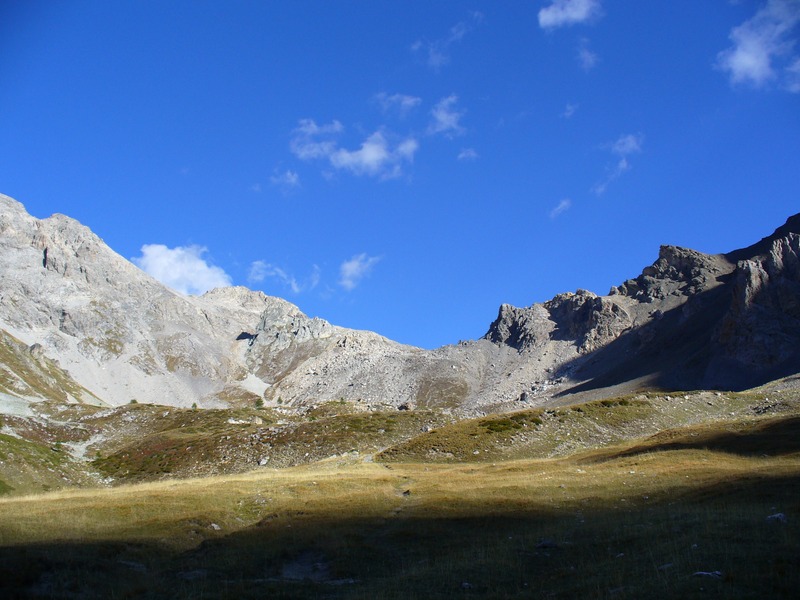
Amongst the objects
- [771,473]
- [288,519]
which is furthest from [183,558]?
[771,473]

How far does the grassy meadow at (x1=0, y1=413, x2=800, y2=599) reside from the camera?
18.1 metres

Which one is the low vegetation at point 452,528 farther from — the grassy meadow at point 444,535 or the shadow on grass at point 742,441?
the shadow on grass at point 742,441

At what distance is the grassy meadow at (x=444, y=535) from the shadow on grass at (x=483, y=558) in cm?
10

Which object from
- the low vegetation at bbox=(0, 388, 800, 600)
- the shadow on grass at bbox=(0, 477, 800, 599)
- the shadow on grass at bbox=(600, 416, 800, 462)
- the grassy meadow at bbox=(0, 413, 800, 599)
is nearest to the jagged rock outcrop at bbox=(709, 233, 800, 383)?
the shadow on grass at bbox=(600, 416, 800, 462)

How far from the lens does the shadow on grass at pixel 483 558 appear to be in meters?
16.7

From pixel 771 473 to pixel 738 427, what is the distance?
2664cm

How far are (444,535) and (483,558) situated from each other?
6.48 metres

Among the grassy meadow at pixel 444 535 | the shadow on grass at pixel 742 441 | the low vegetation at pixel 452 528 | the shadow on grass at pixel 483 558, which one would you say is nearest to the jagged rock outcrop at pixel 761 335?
the shadow on grass at pixel 742 441

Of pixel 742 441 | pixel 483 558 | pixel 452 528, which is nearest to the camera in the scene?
pixel 483 558

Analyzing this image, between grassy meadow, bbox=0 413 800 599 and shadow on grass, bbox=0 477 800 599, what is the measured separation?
0.32ft

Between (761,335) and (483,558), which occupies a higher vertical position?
(761,335)

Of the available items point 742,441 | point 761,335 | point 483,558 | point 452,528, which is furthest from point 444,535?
point 761,335

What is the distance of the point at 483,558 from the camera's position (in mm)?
22828

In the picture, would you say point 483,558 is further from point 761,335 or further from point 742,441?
point 761,335
